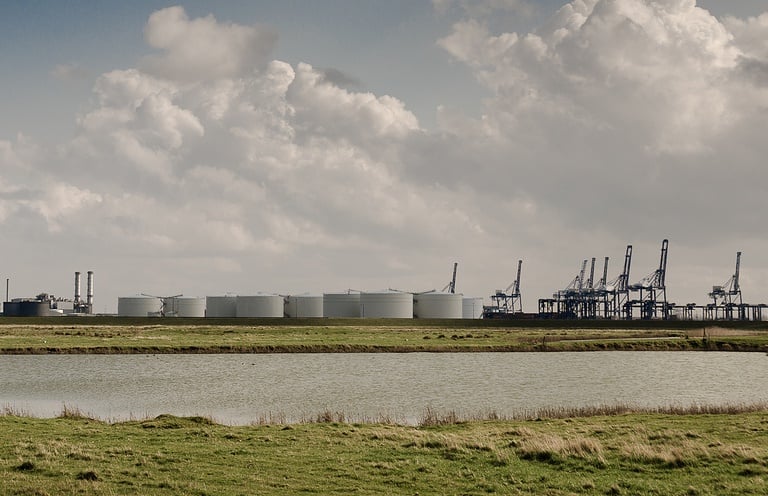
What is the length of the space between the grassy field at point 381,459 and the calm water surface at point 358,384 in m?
8.04

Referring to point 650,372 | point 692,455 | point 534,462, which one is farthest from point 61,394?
point 650,372

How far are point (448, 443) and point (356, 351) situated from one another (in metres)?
67.0

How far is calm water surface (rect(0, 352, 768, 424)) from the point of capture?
40.6 m

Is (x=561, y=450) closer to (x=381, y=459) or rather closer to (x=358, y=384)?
(x=381, y=459)

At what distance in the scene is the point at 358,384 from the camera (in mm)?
52094

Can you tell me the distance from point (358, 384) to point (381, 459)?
95.9ft

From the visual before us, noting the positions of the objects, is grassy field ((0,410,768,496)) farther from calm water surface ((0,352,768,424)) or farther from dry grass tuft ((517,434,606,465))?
calm water surface ((0,352,768,424))

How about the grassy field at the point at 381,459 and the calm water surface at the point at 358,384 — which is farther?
the calm water surface at the point at 358,384

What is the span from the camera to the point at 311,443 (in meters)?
25.8

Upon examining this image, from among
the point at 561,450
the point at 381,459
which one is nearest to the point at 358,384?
the point at 381,459

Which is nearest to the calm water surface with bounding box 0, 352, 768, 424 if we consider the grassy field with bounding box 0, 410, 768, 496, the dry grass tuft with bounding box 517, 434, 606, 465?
the grassy field with bounding box 0, 410, 768, 496

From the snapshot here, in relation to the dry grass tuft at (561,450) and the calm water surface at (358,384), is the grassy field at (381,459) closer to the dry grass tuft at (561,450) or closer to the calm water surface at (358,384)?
the dry grass tuft at (561,450)

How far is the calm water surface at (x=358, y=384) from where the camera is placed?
4062cm

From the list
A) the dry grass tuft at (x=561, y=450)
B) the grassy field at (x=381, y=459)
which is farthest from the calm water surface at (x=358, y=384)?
the dry grass tuft at (x=561, y=450)
